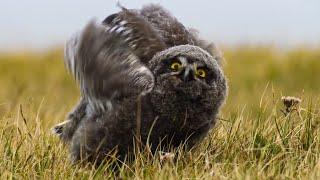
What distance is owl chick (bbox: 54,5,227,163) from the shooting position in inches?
219

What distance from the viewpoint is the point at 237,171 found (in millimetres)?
5316

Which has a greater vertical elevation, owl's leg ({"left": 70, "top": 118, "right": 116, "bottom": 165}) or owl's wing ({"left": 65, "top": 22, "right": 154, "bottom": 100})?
owl's wing ({"left": 65, "top": 22, "right": 154, "bottom": 100})

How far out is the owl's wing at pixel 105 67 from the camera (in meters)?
5.52

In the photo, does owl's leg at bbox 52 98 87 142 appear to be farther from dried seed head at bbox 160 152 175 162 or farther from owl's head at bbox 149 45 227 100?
dried seed head at bbox 160 152 175 162

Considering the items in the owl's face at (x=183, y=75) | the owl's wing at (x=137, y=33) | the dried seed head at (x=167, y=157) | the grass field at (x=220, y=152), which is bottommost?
the grass field at (x=220, y=152)

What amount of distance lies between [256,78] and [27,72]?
3.23 metres

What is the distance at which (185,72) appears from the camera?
18.4ft

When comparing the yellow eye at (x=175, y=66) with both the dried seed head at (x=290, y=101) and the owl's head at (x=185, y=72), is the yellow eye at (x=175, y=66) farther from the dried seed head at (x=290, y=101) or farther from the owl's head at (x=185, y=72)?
the dried seed head at (x=290, y=101)

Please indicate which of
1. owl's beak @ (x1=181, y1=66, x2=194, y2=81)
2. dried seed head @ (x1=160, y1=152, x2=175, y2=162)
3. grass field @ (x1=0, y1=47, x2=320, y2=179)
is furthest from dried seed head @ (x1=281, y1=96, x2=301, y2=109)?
dried seed head @ (x1=160, y1=152, x2=175, y2=162)

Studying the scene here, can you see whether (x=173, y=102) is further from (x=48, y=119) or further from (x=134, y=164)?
(x=48, y=119)

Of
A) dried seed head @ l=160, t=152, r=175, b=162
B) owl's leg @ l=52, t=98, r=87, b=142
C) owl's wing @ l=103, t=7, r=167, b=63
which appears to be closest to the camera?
dried seed head @ l=160, t=152, r=175, b=162

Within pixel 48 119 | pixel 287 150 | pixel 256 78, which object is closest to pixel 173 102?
pixel 287 150

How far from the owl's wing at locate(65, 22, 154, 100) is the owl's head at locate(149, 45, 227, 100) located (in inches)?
3.2

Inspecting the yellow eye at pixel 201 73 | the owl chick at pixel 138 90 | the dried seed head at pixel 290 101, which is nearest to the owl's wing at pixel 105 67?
the owl chick at pixel 138 90
